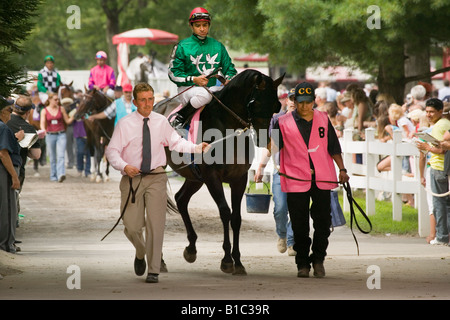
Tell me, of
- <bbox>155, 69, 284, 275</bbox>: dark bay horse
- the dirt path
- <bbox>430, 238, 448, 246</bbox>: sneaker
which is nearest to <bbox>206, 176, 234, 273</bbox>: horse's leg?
<bbox>155, 69, 284, 275</bbox>: dark bay horse

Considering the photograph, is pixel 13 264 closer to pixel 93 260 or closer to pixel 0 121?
pixel 93 260

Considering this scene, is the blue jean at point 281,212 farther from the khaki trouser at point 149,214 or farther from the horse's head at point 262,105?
the khaki trouser at point 149,214

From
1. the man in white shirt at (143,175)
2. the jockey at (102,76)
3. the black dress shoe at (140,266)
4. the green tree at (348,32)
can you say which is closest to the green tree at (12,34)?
the man in white shirt at (143,175)

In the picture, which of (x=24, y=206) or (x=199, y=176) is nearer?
(x=199, y=176)

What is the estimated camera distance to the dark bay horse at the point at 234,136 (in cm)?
1063

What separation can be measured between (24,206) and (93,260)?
7.34 meters

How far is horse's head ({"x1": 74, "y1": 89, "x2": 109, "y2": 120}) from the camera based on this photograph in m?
24.1

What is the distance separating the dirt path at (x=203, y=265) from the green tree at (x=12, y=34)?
2013 millimetres

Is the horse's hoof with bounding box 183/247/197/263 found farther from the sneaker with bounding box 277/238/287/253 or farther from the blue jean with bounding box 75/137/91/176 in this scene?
the blue jean with bounding box 75/137/91/176

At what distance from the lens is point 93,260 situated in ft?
38.7

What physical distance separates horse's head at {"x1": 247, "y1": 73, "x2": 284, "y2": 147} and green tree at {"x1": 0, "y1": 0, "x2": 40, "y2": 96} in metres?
2.45

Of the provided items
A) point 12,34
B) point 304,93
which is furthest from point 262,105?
point 12,34

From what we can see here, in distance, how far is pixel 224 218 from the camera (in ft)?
35.7
